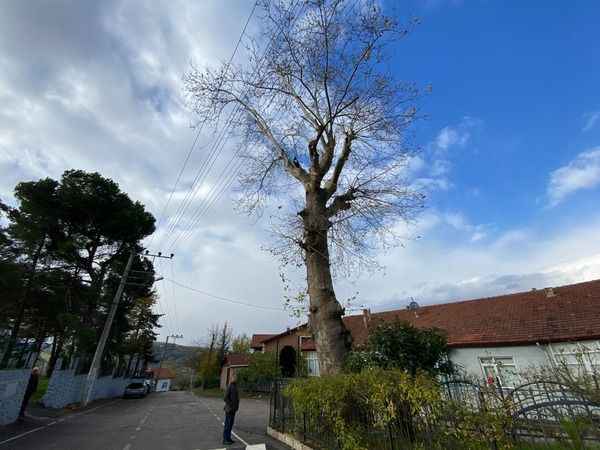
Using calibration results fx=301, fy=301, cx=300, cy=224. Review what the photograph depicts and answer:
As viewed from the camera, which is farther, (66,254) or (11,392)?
(66,254)

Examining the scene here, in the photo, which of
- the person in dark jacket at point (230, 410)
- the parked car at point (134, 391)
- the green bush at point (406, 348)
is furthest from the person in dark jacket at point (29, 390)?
the parked car at point (134, 391)

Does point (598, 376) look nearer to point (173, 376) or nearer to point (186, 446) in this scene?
point (186, 446)

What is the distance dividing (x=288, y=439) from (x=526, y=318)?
14.9 metres

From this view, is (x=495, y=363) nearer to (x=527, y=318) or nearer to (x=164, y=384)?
(x=527, y=318)

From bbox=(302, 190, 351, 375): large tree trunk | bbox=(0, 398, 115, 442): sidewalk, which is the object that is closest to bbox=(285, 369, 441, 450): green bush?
bbox=(302, 190, 351, 375): large tree trunk

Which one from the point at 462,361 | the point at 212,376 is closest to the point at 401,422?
the point at 462,361

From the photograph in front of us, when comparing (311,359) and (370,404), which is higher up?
(311,359)

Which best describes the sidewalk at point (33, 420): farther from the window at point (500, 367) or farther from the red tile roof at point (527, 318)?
the window at point (500, 367)

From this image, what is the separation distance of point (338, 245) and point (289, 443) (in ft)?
17.9

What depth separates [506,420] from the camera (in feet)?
10.5

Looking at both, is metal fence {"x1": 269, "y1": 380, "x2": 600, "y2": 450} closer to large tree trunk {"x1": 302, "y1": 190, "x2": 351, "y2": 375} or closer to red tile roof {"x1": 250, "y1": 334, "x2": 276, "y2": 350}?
large tree trunk {"x1": 302, "y1": 190, "x2": 351, "y2": 375}

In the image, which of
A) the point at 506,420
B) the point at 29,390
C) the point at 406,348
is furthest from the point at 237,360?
the point at 506,420

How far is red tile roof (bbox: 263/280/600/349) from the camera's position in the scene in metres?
13.8

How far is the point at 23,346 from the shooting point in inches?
485
